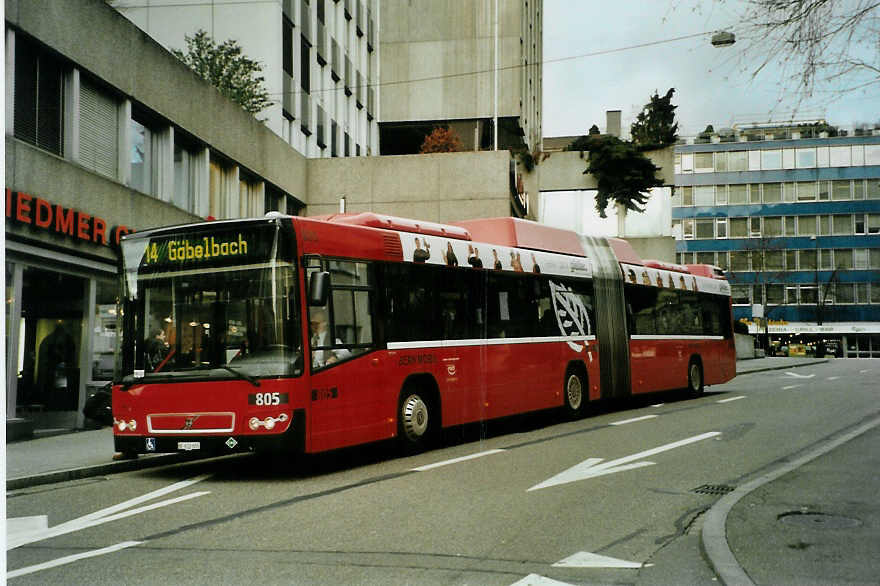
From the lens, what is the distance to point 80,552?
699 centimetres

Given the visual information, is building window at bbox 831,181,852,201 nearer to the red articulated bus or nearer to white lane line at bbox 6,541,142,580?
the red articulated bus

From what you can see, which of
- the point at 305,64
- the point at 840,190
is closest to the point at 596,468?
the point at 305,64

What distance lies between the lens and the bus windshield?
35.1 ft

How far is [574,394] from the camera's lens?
17781 millimetres

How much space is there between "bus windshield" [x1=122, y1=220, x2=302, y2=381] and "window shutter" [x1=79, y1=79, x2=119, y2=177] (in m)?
6.65

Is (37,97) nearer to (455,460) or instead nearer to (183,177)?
(183,177)

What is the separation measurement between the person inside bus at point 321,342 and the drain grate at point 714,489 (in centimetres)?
429

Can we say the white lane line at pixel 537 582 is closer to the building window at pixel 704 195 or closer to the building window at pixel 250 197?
the building window at pixel 250 197

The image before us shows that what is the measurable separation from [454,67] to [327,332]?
114 ft

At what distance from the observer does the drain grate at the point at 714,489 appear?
9453 mm

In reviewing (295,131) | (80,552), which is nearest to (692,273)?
(295,131)

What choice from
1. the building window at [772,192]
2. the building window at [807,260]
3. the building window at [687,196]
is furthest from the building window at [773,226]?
the building window at [687,196]

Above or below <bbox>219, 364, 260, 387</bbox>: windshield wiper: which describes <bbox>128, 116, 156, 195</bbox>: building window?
above

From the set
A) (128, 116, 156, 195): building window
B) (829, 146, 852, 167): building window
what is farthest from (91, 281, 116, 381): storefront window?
(829, 146, 852, 167): building window
